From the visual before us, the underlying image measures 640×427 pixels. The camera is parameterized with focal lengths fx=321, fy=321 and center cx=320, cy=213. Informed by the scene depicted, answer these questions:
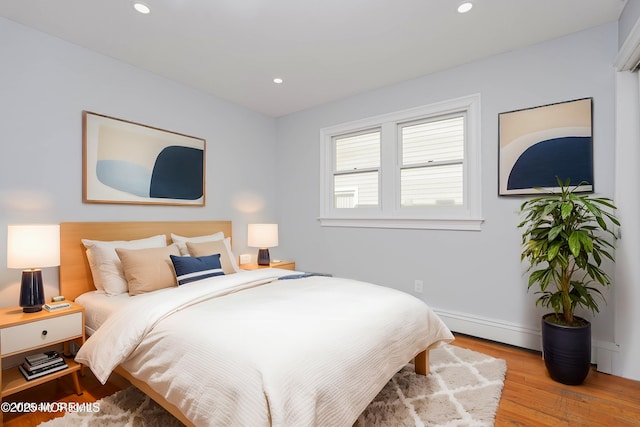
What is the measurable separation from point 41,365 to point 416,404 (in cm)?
237

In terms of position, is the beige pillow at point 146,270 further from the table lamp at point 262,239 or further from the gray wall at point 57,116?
the table lamp at point 262,239

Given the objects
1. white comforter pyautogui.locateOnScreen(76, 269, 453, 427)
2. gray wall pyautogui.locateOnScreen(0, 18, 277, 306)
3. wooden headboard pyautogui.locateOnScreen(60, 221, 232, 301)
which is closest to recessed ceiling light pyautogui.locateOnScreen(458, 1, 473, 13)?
white comforter pyautogui.locateOnScreen(76, 269, 453, 427)

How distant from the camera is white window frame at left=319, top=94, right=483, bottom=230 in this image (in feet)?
9.82

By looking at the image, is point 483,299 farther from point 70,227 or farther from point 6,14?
point 6,14

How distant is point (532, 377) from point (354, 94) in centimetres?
316

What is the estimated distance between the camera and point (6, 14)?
88.4 inches

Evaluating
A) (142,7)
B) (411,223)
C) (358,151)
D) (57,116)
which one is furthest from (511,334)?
(57,116)

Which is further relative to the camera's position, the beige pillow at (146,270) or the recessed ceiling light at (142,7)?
the beige pillow at (146,270)

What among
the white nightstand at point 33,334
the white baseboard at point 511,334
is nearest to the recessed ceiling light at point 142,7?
the white nightstand at point 33,334

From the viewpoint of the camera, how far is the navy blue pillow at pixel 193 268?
2.57 metres

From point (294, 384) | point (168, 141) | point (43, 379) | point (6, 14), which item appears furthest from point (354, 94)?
point (43, 379)

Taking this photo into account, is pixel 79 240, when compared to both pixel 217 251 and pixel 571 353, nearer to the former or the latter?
pixel 217 251

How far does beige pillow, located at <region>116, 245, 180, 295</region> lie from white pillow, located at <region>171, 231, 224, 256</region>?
360 mm

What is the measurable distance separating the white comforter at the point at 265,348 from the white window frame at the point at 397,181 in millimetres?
1274
